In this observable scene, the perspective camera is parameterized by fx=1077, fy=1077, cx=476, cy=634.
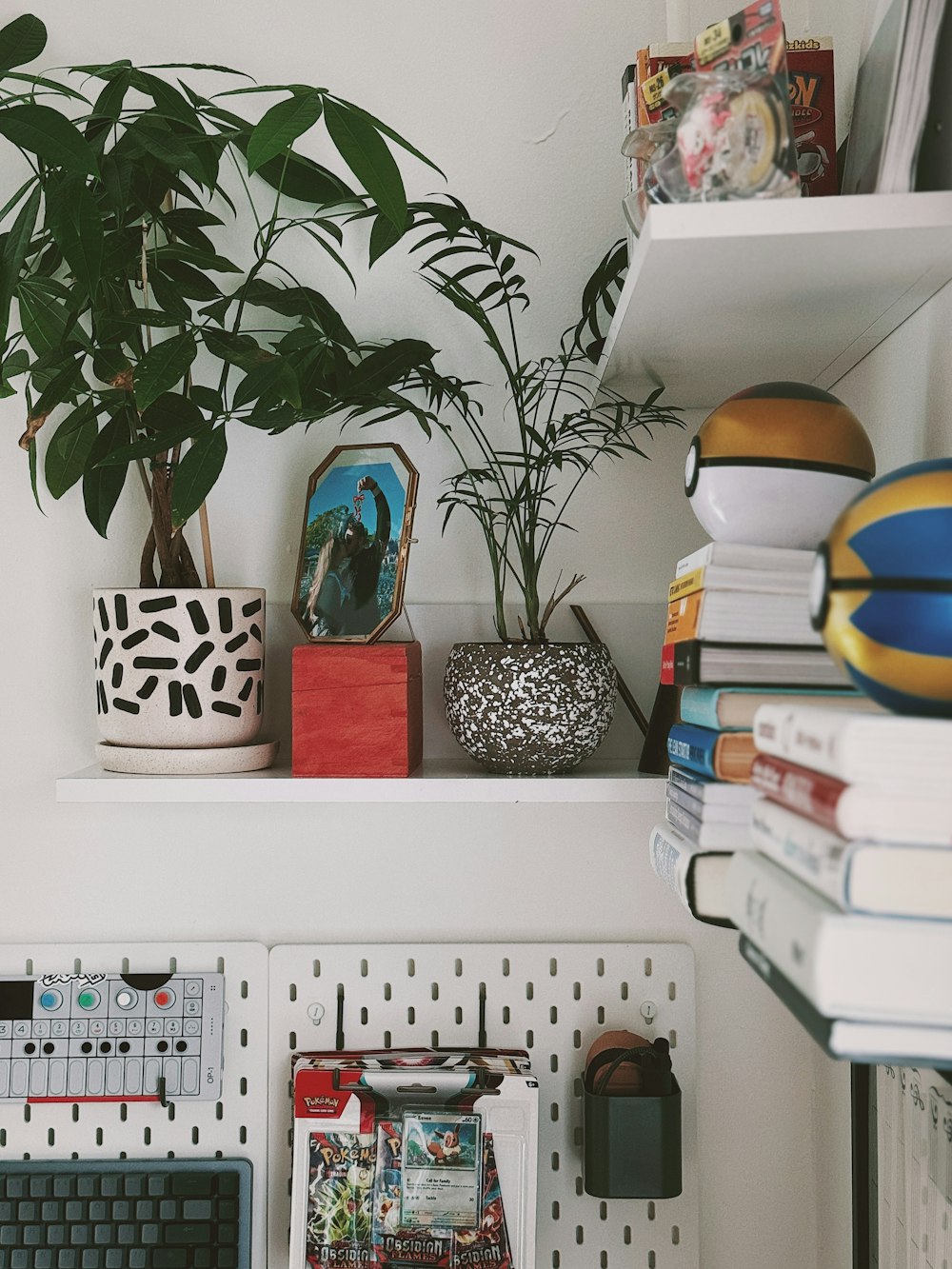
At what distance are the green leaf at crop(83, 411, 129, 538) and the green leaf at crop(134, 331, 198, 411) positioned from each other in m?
0.13

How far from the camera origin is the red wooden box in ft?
3.26

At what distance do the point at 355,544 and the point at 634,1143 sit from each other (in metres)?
0.65

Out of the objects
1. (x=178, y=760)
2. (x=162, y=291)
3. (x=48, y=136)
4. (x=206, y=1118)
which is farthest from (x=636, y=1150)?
(x=48, y=136)

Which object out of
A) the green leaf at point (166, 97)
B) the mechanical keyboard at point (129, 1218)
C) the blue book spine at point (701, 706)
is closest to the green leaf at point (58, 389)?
the green leaf at point (166, 97)

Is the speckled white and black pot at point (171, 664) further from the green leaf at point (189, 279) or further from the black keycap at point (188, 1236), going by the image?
the black keycap at point (188, 1236)

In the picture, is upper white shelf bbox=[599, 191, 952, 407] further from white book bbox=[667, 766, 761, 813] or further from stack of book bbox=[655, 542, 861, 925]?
white book bbox=[667, 766, 761, 813]

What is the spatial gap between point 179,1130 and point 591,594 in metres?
0.73

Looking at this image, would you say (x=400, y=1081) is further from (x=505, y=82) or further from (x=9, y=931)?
(x=505, y=82)

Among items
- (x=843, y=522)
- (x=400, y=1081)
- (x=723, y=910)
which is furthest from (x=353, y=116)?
(x=400, y=1081)

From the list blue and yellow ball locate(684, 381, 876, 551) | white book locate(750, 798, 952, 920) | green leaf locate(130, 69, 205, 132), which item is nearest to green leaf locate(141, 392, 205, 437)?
green leaf locate(130, 69, 205, 132)

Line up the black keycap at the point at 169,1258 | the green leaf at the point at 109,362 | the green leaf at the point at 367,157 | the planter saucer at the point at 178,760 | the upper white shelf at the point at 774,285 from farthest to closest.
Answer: the black keycap at the point at 169,1258, the planter saucer at the point at 178,760, the green leaf at the point at 109,362, the green leaf at the point at 367,157, the upper white shelf at the point at 774,285

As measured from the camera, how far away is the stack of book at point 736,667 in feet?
2.32

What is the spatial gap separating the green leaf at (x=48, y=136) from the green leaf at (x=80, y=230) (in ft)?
0.06

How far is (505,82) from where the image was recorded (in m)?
1.18
